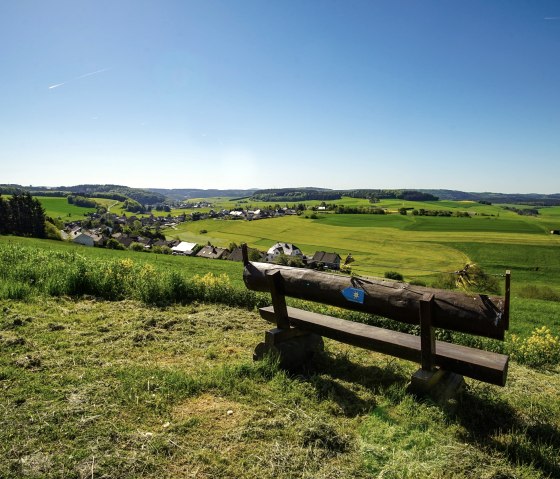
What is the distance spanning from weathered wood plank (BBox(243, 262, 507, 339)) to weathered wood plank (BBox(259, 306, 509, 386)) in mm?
432

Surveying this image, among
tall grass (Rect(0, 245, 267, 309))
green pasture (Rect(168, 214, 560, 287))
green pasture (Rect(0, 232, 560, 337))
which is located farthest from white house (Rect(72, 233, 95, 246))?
tall grass (Rect(0, 245, 267, 309))

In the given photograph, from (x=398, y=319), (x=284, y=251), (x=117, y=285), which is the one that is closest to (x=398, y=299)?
(x=398, y=319)

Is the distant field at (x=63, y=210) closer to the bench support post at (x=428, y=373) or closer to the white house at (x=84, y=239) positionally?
the white house at (x=84, y=239)

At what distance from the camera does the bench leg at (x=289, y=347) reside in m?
5.48

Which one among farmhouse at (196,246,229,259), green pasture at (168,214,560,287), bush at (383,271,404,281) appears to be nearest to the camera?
bush at (383,271,404,281)

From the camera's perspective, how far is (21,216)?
198 ft

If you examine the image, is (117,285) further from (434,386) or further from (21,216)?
(21,216)

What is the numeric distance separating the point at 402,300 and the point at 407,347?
2.16ft

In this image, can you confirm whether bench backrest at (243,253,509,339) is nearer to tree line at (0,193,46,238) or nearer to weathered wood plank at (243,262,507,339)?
weathered wood plank at (243,262,507,339)

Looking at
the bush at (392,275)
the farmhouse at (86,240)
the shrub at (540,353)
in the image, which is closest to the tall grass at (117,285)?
the shrub at (540,353)

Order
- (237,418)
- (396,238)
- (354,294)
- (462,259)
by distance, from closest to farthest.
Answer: (237,418) < (354,294) < (462,259) < (396,238)

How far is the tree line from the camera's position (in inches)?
2355

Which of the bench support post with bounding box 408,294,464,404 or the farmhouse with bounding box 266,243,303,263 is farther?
the farmhouse with bounding box 266,243,303,263

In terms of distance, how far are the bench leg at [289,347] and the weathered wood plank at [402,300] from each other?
2.24ft
